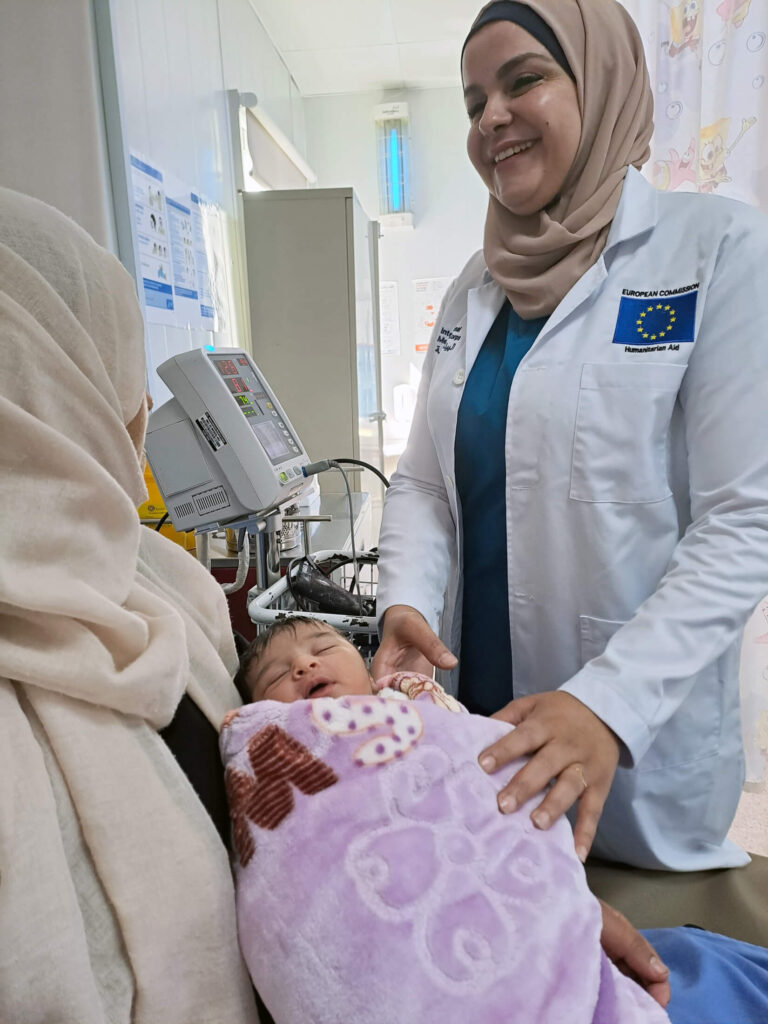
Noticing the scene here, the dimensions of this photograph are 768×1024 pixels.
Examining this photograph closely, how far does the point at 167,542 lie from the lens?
101cm

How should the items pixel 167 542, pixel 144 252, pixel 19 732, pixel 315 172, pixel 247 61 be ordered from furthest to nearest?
pixel 315 172 → pixel 247 61 → pixel 144 252 → pixel 167 542 → pixel 19 732

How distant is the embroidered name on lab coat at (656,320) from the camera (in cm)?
105

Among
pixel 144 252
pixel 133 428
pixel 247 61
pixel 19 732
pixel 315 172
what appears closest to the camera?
pixel 19 732

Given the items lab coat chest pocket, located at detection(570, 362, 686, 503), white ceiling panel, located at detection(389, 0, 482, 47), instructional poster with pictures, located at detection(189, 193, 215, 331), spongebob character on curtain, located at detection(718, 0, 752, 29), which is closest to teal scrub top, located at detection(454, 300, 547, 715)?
lab coat chest pocket, located at detection(570, 362, 686, 503)

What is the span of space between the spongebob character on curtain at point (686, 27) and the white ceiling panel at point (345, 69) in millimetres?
2774

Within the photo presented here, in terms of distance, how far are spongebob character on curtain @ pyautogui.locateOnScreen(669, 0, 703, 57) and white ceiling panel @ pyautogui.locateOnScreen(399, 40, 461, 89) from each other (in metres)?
2.62

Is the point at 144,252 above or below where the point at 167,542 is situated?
above

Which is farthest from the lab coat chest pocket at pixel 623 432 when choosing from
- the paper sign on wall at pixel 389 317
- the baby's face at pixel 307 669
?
the paper sign on wall at pixel 389 317

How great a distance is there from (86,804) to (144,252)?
203 centimetres

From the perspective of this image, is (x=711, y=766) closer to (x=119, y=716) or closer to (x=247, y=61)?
(x=119, y=716)

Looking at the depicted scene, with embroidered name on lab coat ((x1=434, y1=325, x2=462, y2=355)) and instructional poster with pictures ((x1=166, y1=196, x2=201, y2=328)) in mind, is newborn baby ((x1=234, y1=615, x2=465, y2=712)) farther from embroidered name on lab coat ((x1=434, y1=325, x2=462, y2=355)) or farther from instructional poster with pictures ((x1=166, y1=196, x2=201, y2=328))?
instructional poster with pictures ((x1=166, y1=196, x2=201, y2=328))

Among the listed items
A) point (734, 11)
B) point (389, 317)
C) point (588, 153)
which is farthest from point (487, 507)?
point (389, 317)

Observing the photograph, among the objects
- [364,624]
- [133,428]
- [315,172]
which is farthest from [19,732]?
[315,172]

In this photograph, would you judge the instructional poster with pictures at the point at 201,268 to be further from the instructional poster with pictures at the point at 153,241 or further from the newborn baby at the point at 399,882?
the newborn baby at the point at 399,882
